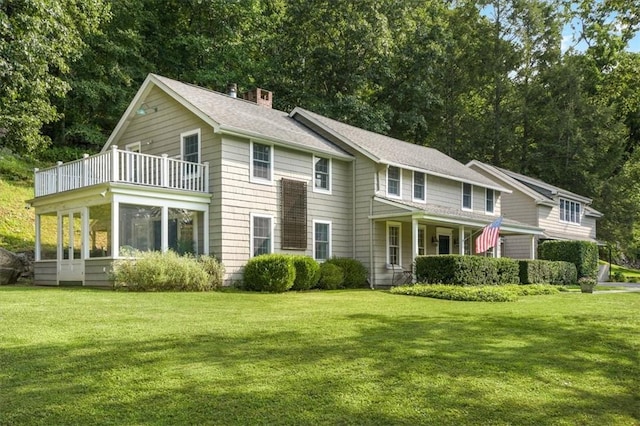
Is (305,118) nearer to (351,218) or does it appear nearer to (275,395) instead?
(351,218)

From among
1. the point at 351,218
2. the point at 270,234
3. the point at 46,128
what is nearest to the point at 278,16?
the point at 46,128

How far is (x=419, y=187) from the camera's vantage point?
883 inches

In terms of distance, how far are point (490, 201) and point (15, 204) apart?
71.7 ft

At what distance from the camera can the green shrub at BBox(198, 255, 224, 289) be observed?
15453 millimetres

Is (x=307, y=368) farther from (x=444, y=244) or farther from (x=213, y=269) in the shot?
(x=444, y=244)

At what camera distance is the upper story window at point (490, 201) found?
2662 cm

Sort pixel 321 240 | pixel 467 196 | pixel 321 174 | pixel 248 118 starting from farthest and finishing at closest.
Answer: pixel 467 196
pixel 321 174
pixel 321 240
pixel 248 118

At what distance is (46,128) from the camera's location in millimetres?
31344

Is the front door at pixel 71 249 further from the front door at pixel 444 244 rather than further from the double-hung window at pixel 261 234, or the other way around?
the front door at pixel 444 244

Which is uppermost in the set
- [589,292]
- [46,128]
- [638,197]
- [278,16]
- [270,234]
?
[278,16]

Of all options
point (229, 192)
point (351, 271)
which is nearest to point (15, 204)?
point (229, 192)

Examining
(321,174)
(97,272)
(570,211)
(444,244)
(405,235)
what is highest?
(321,174)

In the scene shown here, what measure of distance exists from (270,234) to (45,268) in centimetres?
735

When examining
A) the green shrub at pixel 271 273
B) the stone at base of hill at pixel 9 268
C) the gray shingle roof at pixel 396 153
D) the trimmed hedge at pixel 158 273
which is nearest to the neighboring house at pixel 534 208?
the gray shingle roof at pixel 396 153
